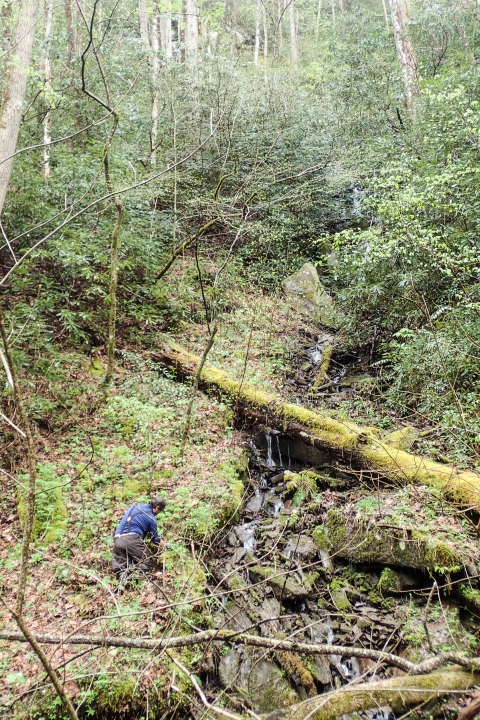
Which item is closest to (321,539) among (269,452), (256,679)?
(256,679)

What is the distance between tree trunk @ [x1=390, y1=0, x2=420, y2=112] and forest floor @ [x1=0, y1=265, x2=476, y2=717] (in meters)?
8.84

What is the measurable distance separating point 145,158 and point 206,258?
3198 millimetres

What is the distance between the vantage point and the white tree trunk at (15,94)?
724 cm

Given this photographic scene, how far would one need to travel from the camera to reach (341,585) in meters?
5.50

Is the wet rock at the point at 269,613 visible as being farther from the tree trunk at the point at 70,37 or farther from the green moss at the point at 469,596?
the tree trunk at the point at 70,37

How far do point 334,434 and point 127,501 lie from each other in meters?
3.44

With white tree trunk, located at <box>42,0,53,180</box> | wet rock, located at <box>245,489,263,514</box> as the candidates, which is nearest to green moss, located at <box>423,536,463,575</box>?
wet rock, located at <box>245,489,263,514</box>

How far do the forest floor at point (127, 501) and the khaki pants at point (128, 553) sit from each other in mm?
172

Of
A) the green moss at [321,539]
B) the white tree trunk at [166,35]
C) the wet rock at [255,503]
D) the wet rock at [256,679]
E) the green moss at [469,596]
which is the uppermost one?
the white tree trunk at [166,35]

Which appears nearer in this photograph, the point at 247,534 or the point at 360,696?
the point at 360,696

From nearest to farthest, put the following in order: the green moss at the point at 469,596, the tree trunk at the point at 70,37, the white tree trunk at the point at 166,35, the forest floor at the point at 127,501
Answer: the forest floor at the point at 127,501 < the green moss at the point at 469,596 < the tree trunk at the point at 70,37 < the white tree trunk at the point at 166,35

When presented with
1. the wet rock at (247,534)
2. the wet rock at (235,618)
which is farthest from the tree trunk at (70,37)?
the wet rock at (235,618)

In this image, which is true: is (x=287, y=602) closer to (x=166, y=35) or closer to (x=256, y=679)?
(x=256, y=679)

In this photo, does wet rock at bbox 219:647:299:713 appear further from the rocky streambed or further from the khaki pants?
the khaki pants
